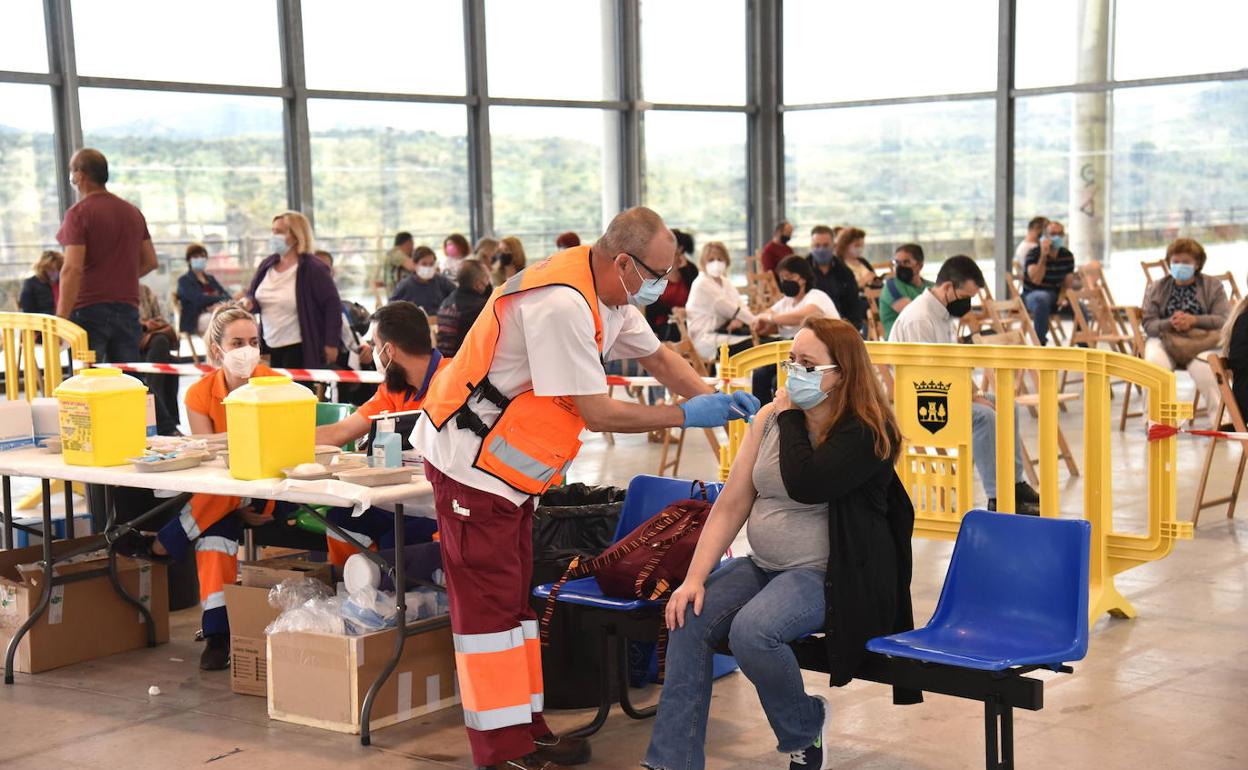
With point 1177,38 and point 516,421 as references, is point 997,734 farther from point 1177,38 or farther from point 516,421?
point 1177,38

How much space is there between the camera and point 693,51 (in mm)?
17797

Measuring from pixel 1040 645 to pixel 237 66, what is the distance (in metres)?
11.8

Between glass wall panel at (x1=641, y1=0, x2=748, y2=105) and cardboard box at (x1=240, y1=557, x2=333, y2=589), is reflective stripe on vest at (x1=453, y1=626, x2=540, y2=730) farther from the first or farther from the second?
glass wall panel at (x1=641, y1=0, x2=748, y2=105)

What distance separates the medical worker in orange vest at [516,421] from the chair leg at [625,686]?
427 millimetres

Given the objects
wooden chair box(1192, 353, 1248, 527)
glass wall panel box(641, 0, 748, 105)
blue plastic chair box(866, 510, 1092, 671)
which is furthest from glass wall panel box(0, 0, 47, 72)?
blue plastic chair box(866, 510, 1092, 671)

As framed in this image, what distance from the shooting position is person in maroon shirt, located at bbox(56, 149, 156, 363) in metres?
7.48

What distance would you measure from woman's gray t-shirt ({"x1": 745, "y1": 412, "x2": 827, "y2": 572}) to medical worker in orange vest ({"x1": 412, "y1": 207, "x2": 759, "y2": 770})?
16cm

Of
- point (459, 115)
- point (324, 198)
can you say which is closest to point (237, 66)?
point (324, 198)

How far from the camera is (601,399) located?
367 centimetres

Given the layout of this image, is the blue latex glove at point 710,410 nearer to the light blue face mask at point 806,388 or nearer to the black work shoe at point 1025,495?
the light blue face mask at point 806,388

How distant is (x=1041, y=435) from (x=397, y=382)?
7.34 feet

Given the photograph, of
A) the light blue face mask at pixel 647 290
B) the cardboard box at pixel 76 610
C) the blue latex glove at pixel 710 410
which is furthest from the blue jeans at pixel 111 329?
the blue latex glove at pixel 710 410

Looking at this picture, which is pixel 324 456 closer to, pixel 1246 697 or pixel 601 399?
pixel 601 399

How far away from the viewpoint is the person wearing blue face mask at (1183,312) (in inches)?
356
